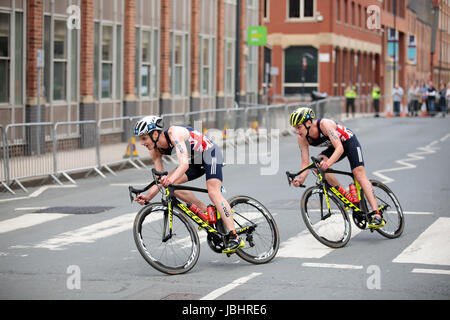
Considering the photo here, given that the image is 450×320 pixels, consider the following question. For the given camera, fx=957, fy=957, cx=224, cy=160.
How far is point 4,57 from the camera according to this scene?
22547 millimetres

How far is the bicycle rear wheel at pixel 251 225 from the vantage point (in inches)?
389

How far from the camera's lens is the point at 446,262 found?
9969 millimetres

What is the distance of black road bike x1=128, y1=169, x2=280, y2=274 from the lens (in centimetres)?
930

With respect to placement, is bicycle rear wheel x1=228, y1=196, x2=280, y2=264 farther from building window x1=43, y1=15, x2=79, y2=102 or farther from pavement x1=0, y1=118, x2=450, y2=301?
building window x1=43, y1=15, x2=79, y2=102

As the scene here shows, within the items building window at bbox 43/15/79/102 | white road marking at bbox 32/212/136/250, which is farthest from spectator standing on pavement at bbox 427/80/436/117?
white road marking at bbox 32/212/136/250

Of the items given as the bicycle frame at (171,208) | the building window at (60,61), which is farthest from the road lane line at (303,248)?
the building window at (60,61)

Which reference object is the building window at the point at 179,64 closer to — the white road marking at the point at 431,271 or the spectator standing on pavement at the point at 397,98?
the spectator standing on pavement at the point at 397,98

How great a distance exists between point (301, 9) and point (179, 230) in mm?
53999

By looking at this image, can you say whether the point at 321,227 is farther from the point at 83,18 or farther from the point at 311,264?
the point at 83,18

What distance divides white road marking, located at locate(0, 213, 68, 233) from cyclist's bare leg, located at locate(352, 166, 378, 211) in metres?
4.58

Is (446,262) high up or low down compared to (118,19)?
down
